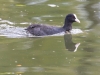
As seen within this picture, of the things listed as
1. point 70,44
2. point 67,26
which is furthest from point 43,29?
point 70,44

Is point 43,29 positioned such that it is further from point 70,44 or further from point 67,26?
point 70,44

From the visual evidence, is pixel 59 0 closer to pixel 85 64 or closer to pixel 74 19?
pixel 74 19

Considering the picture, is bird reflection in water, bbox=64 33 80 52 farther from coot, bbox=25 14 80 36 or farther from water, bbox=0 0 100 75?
coot, bbox=25 14 80 36

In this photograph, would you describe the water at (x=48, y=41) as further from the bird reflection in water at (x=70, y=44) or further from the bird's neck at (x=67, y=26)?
the bird's neck at (x=67, y=26)

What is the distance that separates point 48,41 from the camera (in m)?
11.6

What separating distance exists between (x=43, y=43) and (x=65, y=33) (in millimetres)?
1959

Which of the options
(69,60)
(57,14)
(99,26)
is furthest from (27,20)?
(69,60)

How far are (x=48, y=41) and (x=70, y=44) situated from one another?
0.62 metres

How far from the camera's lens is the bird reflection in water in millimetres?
10924

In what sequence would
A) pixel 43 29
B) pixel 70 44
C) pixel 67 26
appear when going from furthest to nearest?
1. pixel 67 26
2. pixel 43 29
3. pixel 70 44

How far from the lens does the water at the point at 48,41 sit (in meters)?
8.89

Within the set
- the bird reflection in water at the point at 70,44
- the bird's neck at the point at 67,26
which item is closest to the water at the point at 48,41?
the bird reflection in water at the point at 70,44

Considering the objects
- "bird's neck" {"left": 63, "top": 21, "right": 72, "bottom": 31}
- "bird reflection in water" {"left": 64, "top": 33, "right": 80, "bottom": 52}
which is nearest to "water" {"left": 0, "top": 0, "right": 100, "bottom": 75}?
"bird reflection in water" {"left": 64, "top": 33, "right": 80, "bottom": 52}

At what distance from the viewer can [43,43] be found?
11.3m
